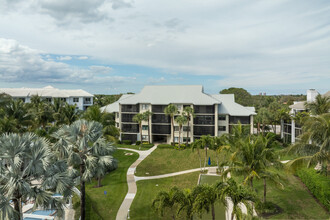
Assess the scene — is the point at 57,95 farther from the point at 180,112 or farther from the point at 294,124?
the point at 294,124

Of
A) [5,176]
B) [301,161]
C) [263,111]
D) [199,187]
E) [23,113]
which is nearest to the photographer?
[5,176]

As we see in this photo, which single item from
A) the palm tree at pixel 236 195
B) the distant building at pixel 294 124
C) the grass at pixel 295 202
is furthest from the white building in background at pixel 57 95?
the palm tree at pixel 236 195

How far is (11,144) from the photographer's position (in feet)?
32.8

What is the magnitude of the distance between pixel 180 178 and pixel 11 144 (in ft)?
69.5

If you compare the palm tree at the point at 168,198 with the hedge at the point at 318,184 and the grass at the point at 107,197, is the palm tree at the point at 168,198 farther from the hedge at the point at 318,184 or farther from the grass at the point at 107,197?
the hedge at the point at 318,184

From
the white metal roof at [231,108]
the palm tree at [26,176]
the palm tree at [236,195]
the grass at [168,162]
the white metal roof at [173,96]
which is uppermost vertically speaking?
the white metal roof at [173,96]

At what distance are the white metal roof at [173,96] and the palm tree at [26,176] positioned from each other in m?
36.7

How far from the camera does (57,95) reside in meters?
62.8

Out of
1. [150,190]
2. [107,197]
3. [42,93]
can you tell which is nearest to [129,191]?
[150,190]

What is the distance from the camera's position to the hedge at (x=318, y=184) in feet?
55.3

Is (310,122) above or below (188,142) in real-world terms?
above

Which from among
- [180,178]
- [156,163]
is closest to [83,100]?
[156,163]

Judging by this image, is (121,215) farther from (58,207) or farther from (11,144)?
(11,144)

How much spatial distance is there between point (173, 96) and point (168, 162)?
18.8 metres
